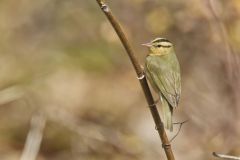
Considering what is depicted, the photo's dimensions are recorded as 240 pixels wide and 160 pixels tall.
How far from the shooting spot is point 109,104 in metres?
9.55

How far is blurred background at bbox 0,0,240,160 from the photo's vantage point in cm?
705

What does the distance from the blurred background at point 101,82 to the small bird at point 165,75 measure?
3.93ft

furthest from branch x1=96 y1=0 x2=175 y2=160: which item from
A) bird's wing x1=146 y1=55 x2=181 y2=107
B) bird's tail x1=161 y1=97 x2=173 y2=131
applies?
bird's wing x1=146 y1=55 x2=181 y2=107

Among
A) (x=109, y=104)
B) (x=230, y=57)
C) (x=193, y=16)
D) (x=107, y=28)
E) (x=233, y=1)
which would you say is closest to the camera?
(x=230, y=57)

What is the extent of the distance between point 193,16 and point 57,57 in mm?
3226

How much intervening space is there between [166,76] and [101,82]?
18.8 ft

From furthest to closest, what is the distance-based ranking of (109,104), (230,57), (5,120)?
(109,104) → (5,120) → (230,57)

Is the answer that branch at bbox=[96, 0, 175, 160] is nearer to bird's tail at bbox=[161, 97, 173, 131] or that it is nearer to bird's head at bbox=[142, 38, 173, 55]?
bird's tail at bbox=[161, 97, 173, 131]

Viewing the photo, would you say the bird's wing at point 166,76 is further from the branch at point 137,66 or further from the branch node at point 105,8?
the branch node at point 105,8

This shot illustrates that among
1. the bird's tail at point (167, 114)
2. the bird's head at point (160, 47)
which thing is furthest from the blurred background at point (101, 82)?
the bird's tail at point (167, 114)

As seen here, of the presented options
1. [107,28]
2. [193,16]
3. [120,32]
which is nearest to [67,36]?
[107,28]

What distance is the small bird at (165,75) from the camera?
4.13 meters

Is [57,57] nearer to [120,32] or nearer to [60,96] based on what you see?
[60,96]

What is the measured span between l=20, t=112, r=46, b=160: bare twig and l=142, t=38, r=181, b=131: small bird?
3084 mm
